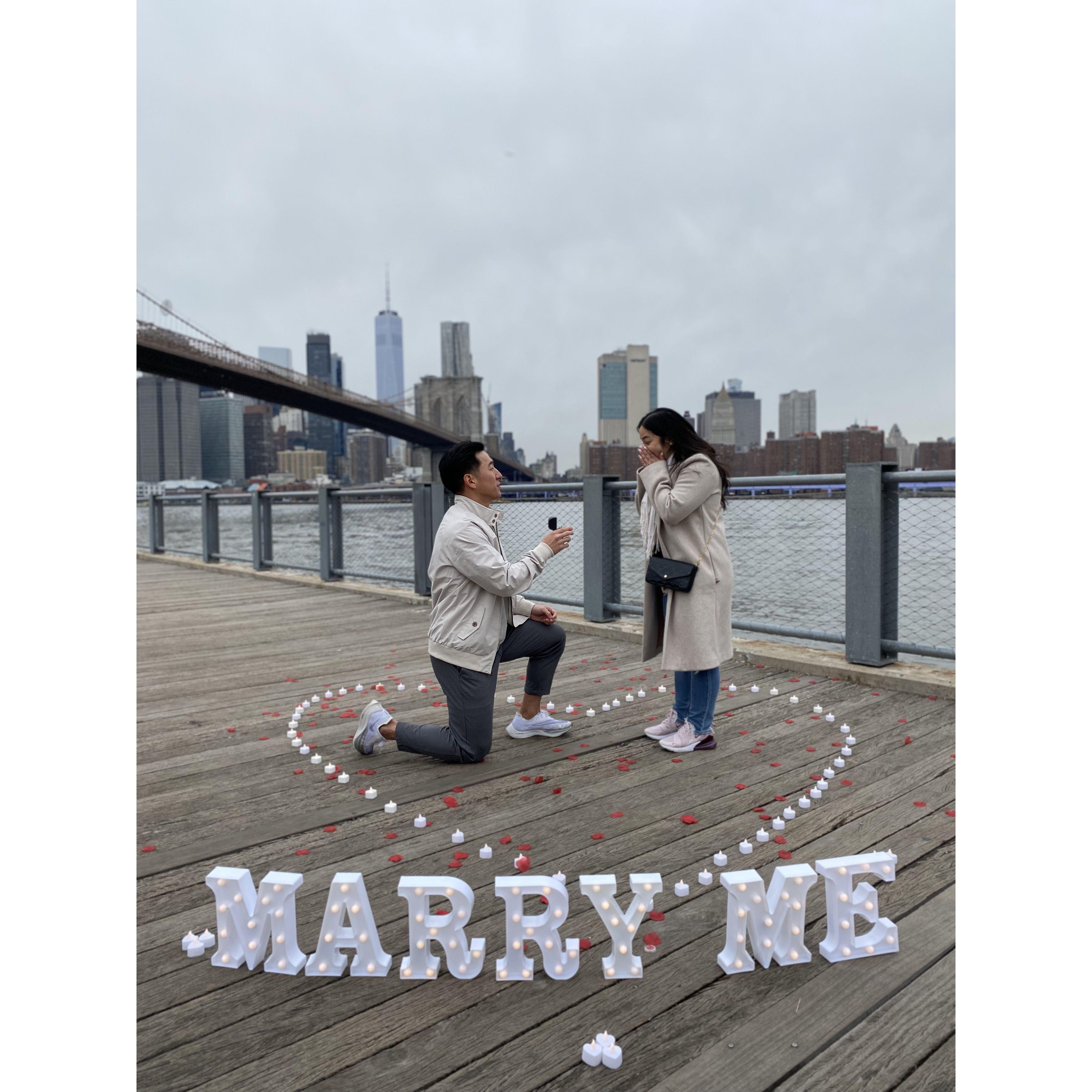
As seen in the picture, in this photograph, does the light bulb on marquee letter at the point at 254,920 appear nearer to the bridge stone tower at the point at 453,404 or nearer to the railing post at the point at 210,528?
the railing post at the point at 210,528

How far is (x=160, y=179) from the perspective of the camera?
267 feet

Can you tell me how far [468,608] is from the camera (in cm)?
372

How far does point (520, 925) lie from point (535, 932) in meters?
0.04

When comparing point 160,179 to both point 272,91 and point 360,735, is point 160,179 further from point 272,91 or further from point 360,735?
point 360,735

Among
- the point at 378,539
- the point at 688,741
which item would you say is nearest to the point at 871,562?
the point at 688,741

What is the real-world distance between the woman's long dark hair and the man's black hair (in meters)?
0.76

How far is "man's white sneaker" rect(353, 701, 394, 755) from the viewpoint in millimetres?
3846

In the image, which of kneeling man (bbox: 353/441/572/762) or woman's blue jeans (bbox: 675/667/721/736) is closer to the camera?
kneeling man (bbox: 353/441/572/762)

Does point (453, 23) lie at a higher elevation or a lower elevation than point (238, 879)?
higher

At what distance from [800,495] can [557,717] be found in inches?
95.6

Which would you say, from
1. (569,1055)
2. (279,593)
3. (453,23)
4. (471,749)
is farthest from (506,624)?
(453,23)

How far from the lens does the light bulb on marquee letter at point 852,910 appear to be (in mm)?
2195

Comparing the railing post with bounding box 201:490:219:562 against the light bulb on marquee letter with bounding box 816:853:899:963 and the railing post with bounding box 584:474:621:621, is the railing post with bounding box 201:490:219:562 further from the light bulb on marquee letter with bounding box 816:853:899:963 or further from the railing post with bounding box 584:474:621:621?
the light bulb on marquee letter with bounding box 816:853:899:963

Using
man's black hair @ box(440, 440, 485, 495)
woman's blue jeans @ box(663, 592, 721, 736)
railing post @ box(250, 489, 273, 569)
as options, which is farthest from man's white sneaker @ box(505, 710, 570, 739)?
railing post @ box(250, 489, 273, 569)
